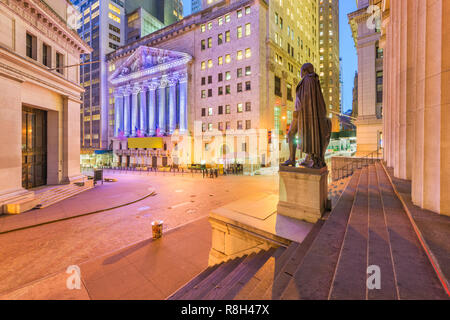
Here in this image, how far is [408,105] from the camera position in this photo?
9352 millimetres

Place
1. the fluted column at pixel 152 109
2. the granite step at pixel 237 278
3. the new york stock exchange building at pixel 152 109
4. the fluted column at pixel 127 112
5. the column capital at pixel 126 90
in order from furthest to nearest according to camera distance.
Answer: the fluted column at pixel 127 112
the column capital at pixel 126 90
the fluted column at pixel 152 109
the new york stock exchange building at pixel 152 109
the granite step at pixel 237 278

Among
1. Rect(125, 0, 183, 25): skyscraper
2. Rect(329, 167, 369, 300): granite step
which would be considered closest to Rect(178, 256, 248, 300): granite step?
Rect(329, 167, 369, 300): granite step

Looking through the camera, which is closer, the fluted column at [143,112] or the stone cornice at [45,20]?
the stone cornice at [45,20]

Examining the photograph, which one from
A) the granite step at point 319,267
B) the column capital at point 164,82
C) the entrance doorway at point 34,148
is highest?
the column capital at point 164,82

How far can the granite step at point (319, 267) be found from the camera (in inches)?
105

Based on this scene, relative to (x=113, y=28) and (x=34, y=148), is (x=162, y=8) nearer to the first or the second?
(x=113, y=28)

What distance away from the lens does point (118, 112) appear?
5284 centimetres

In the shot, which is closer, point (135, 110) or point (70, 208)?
point (70, 208)

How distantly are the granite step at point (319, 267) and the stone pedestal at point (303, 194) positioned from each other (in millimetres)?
743

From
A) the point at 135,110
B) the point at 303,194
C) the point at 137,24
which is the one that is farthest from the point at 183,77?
the point at 303,194

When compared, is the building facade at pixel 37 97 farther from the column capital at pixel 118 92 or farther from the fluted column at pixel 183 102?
the column capital at pixel 118 92

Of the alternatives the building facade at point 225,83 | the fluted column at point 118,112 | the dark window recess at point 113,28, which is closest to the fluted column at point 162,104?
the building facade at point 225,83

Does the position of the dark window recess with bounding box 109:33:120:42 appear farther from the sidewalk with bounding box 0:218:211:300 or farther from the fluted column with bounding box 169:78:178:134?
the sidewalk with bounding box 0:218:211:300

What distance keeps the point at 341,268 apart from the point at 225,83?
38.9 meters
